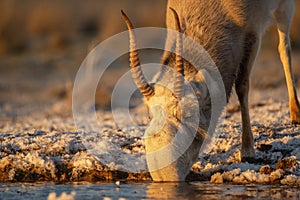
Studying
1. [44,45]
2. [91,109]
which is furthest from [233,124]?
[44,45]

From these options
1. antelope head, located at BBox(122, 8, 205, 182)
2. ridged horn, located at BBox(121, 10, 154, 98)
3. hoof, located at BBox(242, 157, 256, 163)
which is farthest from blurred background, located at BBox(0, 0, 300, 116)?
ridged horn, located at BBox(121, 10, 154, 98)

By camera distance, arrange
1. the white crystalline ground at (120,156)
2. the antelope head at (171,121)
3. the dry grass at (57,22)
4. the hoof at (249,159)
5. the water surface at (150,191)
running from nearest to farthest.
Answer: the water surface at (150,191) < the antelope head at (171,121) < the white crystalline ground at (120,156) < the hoof at (249,159) < the dry grass at (57,22)

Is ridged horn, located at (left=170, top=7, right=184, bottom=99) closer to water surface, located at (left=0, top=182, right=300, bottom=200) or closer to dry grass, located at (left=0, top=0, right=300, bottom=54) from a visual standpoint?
water surface, located at (left=0, top=182, right=300, bottom=200)

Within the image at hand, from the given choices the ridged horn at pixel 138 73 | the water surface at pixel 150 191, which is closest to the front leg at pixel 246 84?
the water surface at pixel 150 191

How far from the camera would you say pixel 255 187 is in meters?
6.95

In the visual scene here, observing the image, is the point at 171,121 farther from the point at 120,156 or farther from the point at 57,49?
the point at 57,49

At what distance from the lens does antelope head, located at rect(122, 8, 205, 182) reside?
6.93 meters

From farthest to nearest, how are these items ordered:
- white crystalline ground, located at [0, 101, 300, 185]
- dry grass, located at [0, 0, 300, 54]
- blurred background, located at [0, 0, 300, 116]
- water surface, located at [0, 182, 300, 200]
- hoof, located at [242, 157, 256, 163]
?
dry grass, located at [0, 0, 300, 54] → blurred background, located at [0, 0, 300, 116] → hoof, located at [242, 157, 256, 163] → white crystalline ground, located at [0, 101, 300, 185] → water surface, located at [0, 182, 300, 200]

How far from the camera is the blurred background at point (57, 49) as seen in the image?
16.8 m

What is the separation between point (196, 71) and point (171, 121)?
1.94 feet

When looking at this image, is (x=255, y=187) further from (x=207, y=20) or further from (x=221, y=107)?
(x=207, y=20)

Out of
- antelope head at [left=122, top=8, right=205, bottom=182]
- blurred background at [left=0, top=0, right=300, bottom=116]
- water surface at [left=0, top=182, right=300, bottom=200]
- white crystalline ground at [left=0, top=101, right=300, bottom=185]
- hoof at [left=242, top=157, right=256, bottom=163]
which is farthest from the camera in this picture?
blurred background at [left=0, top=0, right=300, bottom=116]

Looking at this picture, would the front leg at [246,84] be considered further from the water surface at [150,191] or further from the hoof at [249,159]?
the water surface at [150,191]

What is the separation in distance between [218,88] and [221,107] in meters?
0.19
